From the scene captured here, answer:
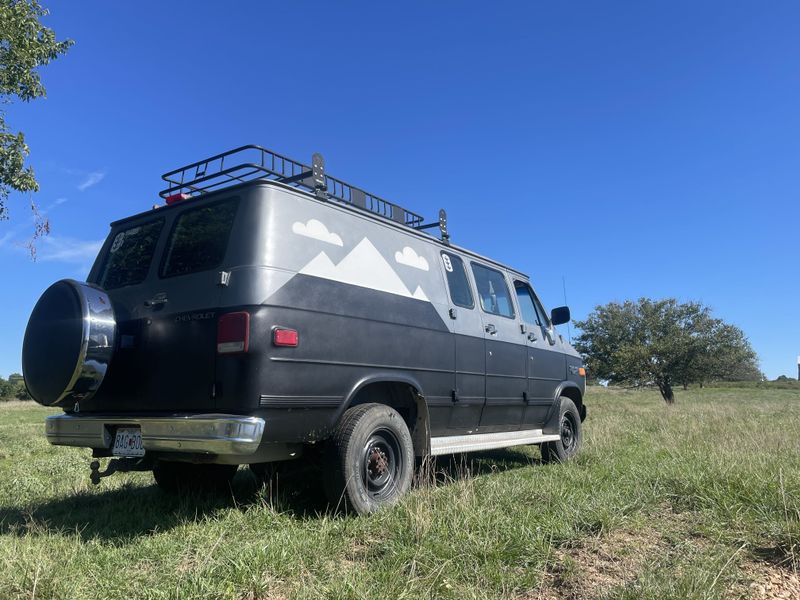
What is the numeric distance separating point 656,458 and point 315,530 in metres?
4.12

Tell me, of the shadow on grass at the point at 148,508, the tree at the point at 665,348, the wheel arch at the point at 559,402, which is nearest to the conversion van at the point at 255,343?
the shadow on grass at the point at 148,508

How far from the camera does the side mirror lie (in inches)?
293

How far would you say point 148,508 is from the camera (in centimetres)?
459

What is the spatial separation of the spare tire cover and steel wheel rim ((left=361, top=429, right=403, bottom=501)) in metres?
1.96

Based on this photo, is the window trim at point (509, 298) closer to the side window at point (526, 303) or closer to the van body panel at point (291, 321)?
the side window at point (526, 303)

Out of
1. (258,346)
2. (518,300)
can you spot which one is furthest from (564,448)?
(258,346)

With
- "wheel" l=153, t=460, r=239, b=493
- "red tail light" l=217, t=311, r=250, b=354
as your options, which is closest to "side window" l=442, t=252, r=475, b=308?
"red tail light" l=217, t=311, r=250, b=354

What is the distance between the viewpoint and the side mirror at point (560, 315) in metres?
7.45

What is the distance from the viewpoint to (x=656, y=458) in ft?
20.1

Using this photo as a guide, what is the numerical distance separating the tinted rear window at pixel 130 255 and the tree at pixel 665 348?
94.3 ft

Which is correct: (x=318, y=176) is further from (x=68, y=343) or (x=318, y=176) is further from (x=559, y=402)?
(x=559, y=402)

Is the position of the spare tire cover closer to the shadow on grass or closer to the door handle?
the door handle

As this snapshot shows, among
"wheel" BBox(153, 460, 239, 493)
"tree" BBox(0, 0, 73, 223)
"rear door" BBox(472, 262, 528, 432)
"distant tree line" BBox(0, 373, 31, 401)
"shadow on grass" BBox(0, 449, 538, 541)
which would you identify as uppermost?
"tree" BBox(0, 0, 73, 223)

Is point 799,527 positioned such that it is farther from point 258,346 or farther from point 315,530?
point 258,346
